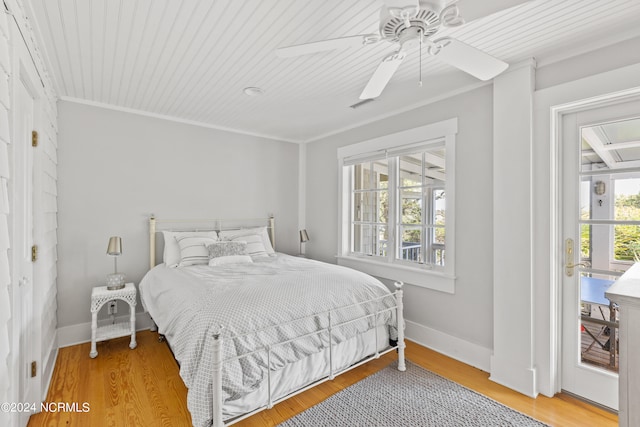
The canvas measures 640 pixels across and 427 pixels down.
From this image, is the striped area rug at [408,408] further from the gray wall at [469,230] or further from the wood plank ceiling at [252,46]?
the wood plank ceiling at [252,46]

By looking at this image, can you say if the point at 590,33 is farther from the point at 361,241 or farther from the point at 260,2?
the point at 361,241

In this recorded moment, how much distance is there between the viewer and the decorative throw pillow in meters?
3.28

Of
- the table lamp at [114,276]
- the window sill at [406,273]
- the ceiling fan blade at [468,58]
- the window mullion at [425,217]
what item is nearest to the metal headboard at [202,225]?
the table lamp at [114,276]

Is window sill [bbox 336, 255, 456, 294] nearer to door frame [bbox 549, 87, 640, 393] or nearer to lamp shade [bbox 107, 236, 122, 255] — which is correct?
door frame [bbox 549, 87, 640, 393]

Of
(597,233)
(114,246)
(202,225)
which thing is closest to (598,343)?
(597,233)

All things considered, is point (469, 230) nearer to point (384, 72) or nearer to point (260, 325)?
point (384, 72)

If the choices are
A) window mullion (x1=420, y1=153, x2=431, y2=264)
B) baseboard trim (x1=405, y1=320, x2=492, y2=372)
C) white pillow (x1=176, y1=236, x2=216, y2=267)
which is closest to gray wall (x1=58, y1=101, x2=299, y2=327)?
white pillow (x1=176, y1=236, x2=216, y2=267)

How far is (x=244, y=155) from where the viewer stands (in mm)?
4219

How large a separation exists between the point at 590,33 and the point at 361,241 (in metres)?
2.76

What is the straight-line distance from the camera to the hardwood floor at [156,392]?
196cm

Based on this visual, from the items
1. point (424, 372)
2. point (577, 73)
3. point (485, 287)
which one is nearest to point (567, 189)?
point (577, 73)

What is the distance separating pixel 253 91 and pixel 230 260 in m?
1.71

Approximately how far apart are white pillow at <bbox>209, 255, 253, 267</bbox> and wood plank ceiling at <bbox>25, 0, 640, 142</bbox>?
1.60 meters

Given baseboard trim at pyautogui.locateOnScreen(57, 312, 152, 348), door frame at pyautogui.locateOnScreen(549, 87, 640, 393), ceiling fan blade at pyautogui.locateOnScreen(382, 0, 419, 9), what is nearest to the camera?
ceiling fan blade at pyautogui.locateOnScreen(382, 0, 419, 9)
